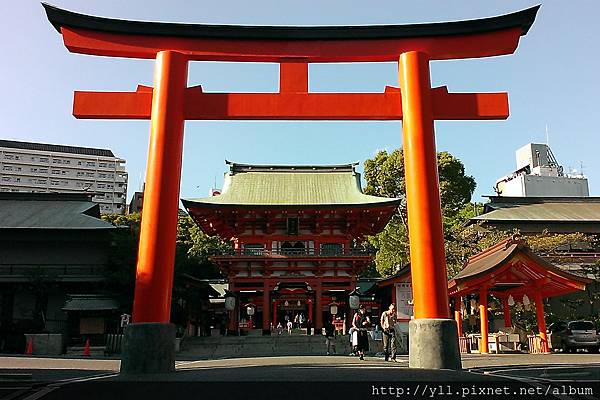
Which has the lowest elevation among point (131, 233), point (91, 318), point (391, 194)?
point (91, 318)

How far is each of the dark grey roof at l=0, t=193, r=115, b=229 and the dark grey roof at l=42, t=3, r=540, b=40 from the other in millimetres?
17666

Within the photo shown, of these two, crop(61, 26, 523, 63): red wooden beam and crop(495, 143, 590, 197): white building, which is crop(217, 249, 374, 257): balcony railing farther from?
crop(495, 143, 590, 197): white building

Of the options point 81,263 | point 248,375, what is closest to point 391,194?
point 81,263

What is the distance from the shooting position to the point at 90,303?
949 inches

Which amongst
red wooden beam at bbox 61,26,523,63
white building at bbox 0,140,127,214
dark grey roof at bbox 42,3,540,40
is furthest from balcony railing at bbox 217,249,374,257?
→ white building at bbox 0,140,127,214

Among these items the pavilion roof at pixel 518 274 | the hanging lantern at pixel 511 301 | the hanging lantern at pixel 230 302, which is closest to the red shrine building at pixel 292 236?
the hanging lantern at pixel 230 302

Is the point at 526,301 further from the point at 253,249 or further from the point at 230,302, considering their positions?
the point at 230,302

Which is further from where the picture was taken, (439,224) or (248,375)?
(439,224)

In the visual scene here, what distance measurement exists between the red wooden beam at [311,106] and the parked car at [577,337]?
12.6 metres

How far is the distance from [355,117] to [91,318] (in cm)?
1895

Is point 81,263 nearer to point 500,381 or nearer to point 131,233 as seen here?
point 131,233

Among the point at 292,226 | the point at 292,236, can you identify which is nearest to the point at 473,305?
the point at 292,236

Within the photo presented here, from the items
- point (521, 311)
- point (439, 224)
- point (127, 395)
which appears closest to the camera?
point (127, 395)

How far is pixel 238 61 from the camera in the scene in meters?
11.5
